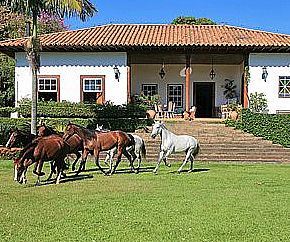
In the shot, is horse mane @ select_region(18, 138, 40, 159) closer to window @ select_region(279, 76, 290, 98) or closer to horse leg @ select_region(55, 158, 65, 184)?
horse leg @ select_region(55, 158, 65, 184)

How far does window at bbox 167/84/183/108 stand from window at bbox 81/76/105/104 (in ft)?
14.4

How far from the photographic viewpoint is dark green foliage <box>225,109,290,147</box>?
822 inches

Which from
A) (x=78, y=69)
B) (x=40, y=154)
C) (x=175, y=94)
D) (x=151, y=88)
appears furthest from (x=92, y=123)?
(x=40, y=154)

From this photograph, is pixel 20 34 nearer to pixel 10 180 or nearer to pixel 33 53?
pixel 33 53

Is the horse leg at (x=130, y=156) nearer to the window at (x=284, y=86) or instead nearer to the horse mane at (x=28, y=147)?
the horse mane at (x=28, y=147)

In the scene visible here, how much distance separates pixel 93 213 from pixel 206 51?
18423 millimetres

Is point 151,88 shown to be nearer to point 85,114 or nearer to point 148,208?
point 85,114

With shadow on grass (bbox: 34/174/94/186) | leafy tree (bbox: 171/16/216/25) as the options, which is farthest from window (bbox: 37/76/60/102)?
leafy tree (bbox: 171/16/216/25)

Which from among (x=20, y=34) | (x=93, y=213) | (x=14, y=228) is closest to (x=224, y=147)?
(x=93, y=213)

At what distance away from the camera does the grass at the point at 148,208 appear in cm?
751

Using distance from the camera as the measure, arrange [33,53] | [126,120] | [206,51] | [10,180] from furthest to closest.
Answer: [206,51] → [126,120] → [33,53] → [10,180]

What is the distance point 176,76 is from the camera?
29.6m

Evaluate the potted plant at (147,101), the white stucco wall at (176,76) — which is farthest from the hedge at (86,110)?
the white stucco wall at (176,76)

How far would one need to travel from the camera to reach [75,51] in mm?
26641
